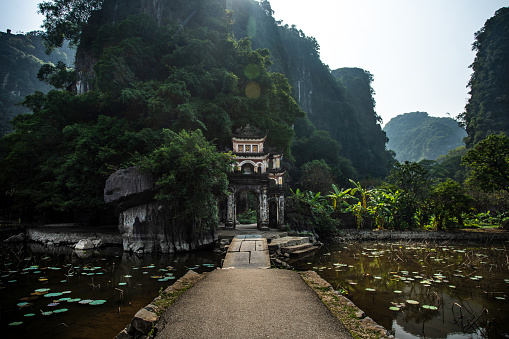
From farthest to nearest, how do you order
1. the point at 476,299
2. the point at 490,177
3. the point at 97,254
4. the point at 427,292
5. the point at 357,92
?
the point at 357,92 → the point at 490,177 → the point at 97,254 → the point at 427,292 → the point at 476,299

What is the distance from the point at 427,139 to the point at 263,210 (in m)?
101

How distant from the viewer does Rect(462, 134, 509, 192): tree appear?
17938mm

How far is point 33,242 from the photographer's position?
1581 centimetres

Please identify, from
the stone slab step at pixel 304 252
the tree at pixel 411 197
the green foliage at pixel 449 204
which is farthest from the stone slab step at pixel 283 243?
the green foliage at pixel 449 204

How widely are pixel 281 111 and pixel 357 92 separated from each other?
52159mm

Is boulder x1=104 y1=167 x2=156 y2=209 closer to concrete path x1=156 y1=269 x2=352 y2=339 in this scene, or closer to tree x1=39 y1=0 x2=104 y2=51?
concrete path x1=156 y1=269 x2=352 y2=339

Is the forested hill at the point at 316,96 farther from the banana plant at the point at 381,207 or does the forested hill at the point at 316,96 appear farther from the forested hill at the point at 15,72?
the forested hill at the point at 15,72

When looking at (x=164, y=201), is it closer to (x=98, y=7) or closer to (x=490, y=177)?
(x=490, y=177)

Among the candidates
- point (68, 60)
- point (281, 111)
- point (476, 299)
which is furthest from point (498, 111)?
point (68, 60)

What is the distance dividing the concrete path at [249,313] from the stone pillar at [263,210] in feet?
35.5

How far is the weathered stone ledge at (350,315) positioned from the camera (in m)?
3.26

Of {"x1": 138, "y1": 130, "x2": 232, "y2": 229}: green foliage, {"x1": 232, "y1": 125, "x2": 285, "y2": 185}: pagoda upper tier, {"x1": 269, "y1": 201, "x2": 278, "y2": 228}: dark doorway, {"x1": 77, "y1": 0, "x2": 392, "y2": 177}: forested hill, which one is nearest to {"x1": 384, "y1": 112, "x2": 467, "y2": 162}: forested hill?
{"x1": 77, "y1": 0, "x2": 392, "y2": 177}: forested hill

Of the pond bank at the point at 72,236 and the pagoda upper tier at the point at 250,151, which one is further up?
the pagoda upper tier at the point at 250,151

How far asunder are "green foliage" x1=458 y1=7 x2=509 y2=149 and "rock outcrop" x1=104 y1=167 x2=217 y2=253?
162 ft
